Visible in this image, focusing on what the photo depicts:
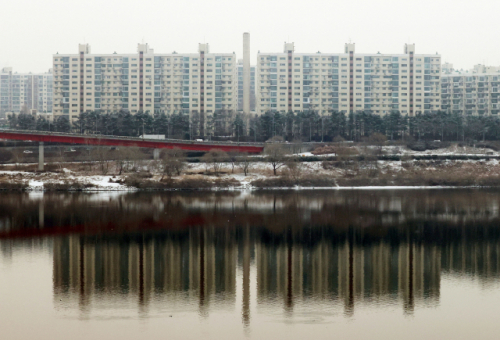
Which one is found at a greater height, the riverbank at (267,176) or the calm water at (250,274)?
the riverbank at (267,176)

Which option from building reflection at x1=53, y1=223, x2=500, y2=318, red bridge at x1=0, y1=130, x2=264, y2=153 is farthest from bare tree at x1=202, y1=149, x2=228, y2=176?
building reflection at x1=53, y1=223, x2=500, y2=318

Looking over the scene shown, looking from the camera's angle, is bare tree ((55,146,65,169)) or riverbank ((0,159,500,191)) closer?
riverbank ((0,159,500,191))

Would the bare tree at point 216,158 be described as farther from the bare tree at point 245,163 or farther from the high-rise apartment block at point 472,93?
the high-rise apartment block at point 472,93

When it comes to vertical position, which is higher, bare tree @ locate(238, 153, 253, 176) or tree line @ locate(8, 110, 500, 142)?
tree line @ locate(8, 110, 500, 142)

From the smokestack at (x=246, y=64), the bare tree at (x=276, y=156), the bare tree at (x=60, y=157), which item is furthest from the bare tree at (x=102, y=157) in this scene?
the smokestack at (x=246, y=64)

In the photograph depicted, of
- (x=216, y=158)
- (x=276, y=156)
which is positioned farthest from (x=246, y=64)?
(x=276, y=156)

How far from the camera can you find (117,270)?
1981cm

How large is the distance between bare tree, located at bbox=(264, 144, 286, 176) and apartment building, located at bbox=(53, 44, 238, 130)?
1668 inches

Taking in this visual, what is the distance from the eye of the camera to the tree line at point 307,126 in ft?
259

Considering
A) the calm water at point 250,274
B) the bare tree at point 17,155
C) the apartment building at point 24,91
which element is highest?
the apartment building at point 24,91

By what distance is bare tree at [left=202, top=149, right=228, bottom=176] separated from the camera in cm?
6034

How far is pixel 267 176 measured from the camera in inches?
2302

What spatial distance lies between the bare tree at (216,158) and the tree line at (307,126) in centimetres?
1774

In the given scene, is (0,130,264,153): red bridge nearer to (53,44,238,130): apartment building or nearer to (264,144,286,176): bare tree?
(264,144,286,176): bare tree
